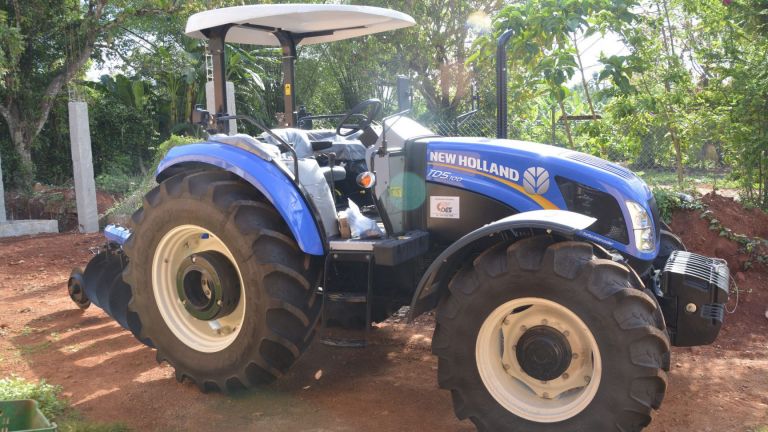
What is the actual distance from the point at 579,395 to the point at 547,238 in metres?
0.75

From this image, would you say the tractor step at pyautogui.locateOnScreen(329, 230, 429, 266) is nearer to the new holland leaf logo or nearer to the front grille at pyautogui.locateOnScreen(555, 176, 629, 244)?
the new holland leaf logo

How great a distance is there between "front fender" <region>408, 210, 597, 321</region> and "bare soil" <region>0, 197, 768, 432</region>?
735 millimetres

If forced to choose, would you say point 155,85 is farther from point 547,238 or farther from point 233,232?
point 547,238

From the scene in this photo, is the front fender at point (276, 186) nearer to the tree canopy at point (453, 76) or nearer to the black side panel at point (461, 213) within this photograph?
the black side panel at point (461, 213)

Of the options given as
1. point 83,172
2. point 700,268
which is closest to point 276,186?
point 700,268

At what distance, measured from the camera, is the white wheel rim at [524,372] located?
320cm

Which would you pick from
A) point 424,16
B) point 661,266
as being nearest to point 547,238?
point 661,266

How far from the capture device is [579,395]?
10.6 feet

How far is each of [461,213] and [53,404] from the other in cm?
260

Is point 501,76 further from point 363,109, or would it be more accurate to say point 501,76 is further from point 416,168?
point 363,109

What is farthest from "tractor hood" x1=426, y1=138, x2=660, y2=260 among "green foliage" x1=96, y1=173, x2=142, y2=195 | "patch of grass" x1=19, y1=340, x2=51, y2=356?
"green foliage" x1=96, y1=173, x2=142, y2=195

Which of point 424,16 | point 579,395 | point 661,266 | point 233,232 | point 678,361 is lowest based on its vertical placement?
point 678,361

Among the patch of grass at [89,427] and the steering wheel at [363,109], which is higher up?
the steering wheel at [363,109]

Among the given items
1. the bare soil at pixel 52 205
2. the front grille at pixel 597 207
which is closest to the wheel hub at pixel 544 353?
the front grille at pixel 597 207
